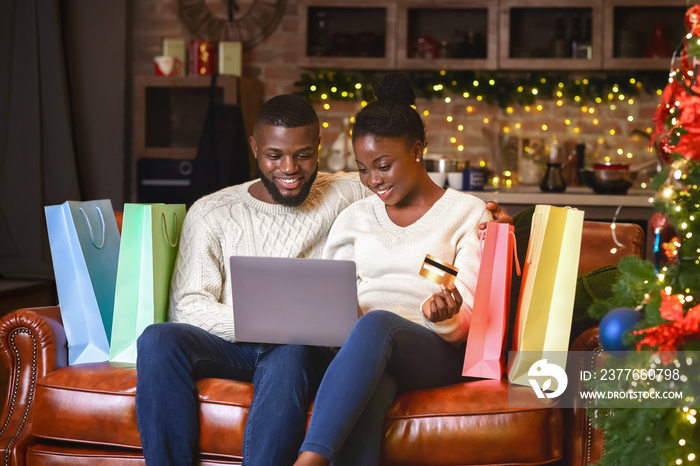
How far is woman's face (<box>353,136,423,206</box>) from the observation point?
1.97 meters

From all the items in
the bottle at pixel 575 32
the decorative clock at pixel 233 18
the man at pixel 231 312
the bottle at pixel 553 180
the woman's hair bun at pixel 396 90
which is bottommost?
the man at pixel 231 312

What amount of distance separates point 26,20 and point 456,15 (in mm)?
2252

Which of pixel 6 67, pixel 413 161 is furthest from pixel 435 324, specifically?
pixel 6 67

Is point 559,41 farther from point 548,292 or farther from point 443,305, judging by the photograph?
A: point 443,305

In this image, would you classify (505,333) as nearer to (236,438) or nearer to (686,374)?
(686,374)

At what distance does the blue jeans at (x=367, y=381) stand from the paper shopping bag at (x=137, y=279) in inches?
24.4

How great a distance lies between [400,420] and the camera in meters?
1.74

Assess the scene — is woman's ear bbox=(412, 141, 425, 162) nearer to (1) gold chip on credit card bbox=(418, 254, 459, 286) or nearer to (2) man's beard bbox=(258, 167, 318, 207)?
(2) man's beard bbox=(258, 167, 318, 207)

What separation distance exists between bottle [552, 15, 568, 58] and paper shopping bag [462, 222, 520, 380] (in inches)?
95.4

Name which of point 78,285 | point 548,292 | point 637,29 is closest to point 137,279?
point 78,285

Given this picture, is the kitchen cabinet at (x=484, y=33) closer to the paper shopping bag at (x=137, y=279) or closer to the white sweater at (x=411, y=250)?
the white sweater at (x=411, y=250)

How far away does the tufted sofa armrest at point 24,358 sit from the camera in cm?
194

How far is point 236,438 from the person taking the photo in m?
1.78

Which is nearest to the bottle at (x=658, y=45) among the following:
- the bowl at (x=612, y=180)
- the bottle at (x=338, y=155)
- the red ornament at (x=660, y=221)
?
the bowl at (x=612, y=180)
